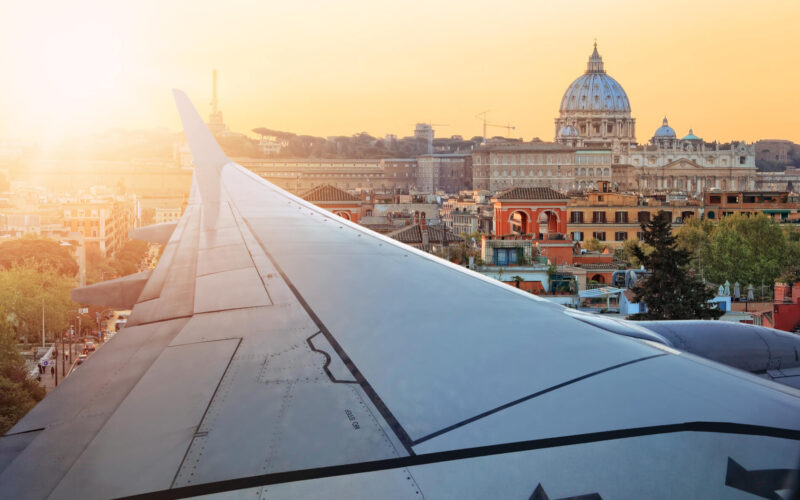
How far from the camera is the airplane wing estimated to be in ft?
3.62

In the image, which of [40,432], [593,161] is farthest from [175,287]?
[593,161]

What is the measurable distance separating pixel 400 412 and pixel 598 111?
91.6 metres

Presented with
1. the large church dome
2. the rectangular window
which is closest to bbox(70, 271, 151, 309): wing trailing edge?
the rectangular window

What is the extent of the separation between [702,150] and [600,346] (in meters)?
84.6

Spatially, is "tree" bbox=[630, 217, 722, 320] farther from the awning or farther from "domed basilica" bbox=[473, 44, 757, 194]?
"domed basilica" bbox=[473, 44, 757, 194]

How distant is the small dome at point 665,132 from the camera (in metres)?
96.6

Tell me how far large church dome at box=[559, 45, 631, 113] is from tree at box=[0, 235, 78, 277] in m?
75.4

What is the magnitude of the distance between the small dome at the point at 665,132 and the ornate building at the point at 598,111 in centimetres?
643

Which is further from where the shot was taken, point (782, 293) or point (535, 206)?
point (535, 206)

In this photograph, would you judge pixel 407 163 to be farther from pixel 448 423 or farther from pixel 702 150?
pixel 448 423

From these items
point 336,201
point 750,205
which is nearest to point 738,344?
point 336,201

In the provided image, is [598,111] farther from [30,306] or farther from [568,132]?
[30,306]

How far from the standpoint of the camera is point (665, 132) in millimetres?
96938

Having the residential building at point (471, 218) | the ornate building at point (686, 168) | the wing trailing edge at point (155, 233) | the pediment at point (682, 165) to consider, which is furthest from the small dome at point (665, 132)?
the wing trailing edge at point (155, 233)
